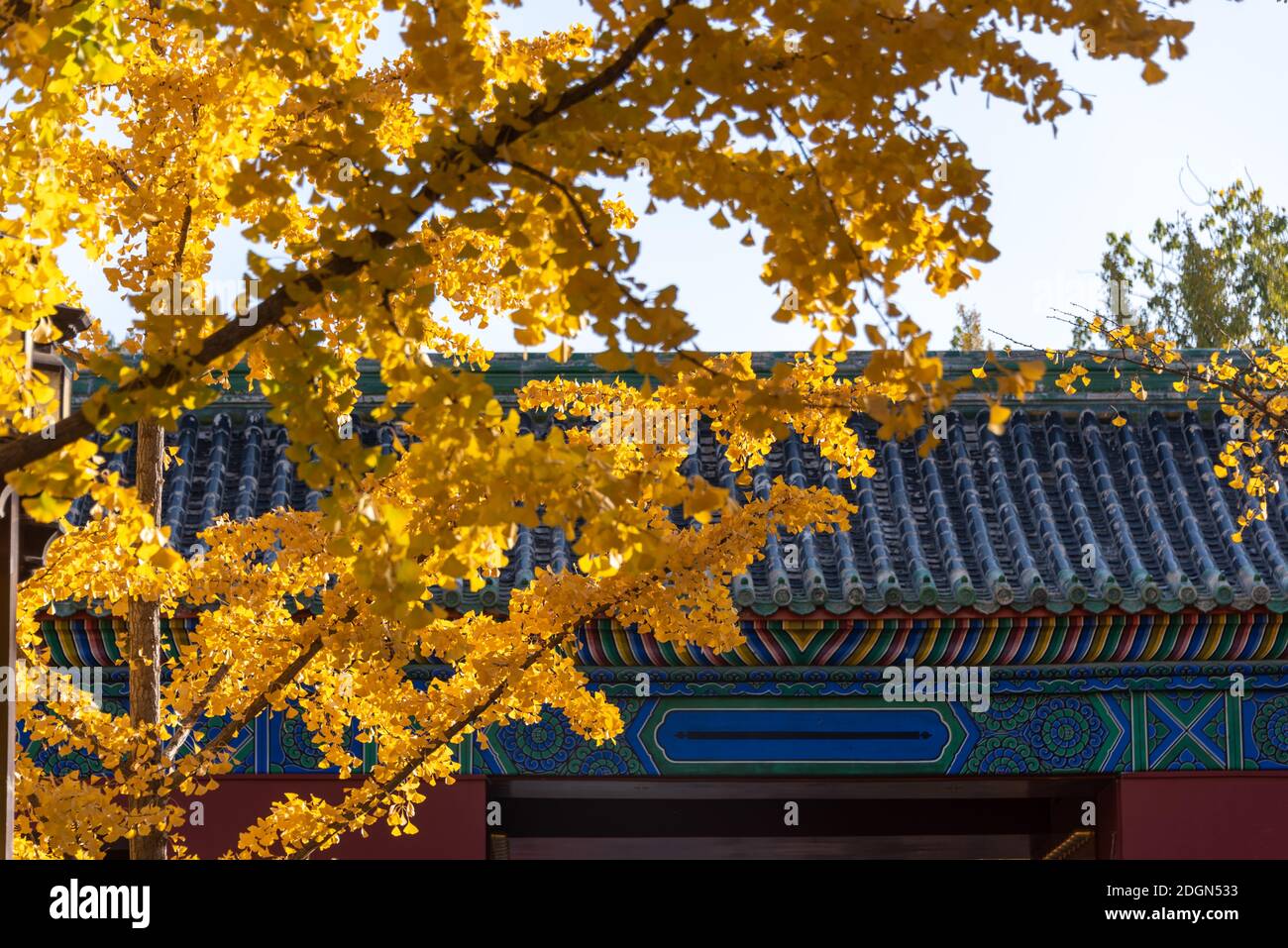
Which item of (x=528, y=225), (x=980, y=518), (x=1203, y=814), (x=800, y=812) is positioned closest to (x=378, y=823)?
(x=800, y=812)

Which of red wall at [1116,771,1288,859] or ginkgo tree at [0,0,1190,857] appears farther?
red wall at [1116,771,1288,859]

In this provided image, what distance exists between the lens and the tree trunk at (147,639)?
5.00 m

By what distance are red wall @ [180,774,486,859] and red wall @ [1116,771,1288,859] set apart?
3.30 meters

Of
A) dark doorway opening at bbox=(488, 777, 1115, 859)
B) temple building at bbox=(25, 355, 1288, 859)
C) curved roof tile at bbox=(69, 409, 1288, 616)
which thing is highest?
curved roof tile at bbox=(69, 409, 1288, 616)

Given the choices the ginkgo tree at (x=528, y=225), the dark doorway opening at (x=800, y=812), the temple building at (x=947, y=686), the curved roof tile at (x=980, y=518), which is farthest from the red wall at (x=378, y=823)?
the ginkgo tree at (x=528, y=225)

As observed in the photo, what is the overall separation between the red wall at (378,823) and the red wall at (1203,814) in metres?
3.30

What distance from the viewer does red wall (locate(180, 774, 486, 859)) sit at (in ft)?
27.8

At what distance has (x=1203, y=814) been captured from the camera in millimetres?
8508

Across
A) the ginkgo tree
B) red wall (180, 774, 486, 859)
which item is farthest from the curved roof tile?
the ginkgo tree

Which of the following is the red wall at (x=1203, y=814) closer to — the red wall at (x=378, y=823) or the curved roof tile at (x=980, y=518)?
the curved roof tile at (x=980, y=518)

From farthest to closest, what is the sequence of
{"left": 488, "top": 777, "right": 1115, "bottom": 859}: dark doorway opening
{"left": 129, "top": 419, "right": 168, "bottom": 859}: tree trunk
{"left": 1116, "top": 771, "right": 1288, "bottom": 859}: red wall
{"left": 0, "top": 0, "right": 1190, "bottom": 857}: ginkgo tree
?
1. {"left": 488, "top": 777, "right": 1115, "bottom": 859}: dark doorway opening
2. {"left": 1116, "top": 771, "right": 1288, "bottom": 859}: red wall
3. {"left": 129, "top": 419, "right": 168, "bottom": 859}: tree trunk
4. {"left": 0, "top": 0, "right": 1190, "bottom": 857}: ginkgo tree

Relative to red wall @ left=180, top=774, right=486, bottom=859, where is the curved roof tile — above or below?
above

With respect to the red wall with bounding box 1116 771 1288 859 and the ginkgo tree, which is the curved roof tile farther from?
the ginkgo tree
